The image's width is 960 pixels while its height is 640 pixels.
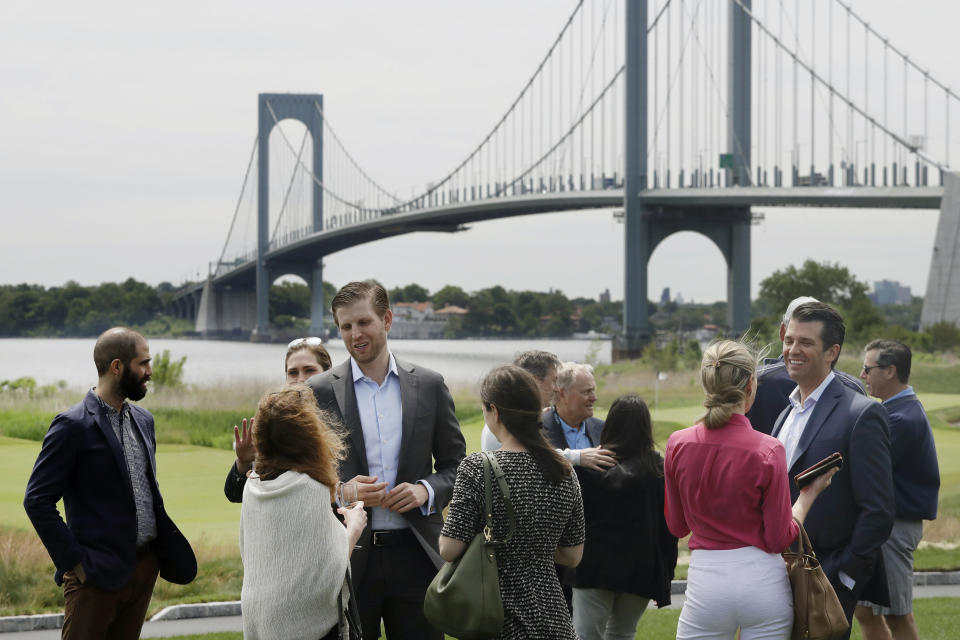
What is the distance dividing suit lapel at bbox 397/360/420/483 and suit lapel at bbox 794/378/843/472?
1.18m

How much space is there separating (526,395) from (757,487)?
692 millimetres

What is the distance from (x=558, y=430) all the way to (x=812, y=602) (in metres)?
1.55

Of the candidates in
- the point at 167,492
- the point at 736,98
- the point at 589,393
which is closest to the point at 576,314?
the point at 736,98

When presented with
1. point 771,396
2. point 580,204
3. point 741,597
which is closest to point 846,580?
point 741,597

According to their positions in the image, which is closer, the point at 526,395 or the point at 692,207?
the point at 526,395

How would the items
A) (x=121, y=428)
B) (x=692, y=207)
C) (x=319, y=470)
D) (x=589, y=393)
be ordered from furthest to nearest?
(x=692, y=207) → (x=589, y=393) → (x=121, y=428) → (x=319, y=470)

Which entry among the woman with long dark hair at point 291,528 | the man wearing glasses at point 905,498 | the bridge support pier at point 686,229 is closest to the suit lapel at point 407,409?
the woman with long dark hair at point 291,528

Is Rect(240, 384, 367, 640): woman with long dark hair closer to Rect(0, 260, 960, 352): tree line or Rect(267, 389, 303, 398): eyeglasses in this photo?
Rect(267, 389, 303, 398): eyeglasses

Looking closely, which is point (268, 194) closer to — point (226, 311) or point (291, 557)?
point (226, 311)

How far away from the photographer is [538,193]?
35.6 metres

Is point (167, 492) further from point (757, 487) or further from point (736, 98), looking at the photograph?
point (736, 98)

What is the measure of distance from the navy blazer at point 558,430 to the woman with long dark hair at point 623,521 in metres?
0.22

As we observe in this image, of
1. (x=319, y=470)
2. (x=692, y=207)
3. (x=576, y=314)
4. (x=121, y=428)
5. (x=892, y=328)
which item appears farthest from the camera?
(x=576, y=314)

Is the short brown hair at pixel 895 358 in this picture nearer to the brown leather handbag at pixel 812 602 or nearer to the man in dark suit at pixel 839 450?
the man in dark suit at pixel 839 450
